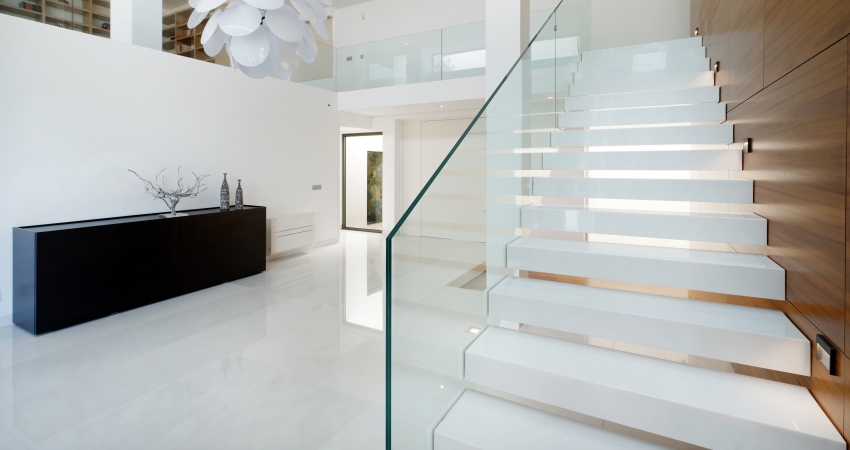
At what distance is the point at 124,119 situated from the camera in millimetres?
4559

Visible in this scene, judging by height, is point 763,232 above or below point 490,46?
below

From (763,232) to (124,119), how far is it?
18.6ft

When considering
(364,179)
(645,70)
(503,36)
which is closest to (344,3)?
(364,179)

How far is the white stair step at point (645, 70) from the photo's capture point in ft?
12.3

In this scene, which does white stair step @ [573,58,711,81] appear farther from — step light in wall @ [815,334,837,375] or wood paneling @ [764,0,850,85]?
step light in wall @ [815,334,837,375]

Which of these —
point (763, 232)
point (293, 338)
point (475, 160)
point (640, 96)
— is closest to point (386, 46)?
point (640, 96)

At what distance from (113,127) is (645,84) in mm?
5325

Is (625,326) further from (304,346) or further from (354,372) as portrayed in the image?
(304,346)

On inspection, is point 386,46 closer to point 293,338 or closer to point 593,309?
point 293,338

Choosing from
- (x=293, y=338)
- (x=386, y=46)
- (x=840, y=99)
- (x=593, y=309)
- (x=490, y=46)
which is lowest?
(x=293, y=338)

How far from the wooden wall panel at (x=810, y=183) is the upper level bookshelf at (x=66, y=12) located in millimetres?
6064

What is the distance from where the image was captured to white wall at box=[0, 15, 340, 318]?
381 centimetres

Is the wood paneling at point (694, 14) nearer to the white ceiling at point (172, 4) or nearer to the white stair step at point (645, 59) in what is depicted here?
the white stair step at point (645, 59)

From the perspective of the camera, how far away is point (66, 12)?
472cm
